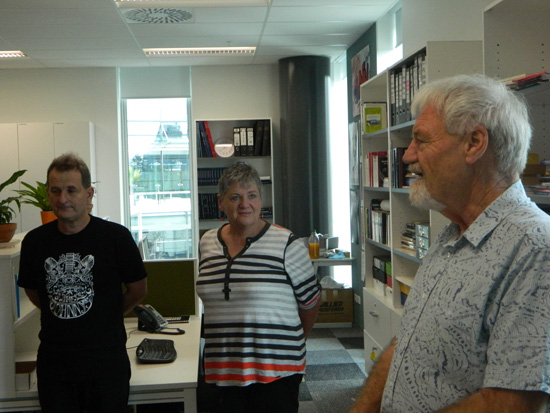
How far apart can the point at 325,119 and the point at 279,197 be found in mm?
1093

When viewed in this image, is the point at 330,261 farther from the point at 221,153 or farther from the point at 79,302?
the point at 79,302

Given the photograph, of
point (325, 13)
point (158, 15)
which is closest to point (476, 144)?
point (325, 13)

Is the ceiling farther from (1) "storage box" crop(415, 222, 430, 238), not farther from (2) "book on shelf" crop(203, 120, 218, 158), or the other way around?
(1) "storage box" crop(415, 222, 430, 238)

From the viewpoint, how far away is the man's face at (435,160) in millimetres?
1192

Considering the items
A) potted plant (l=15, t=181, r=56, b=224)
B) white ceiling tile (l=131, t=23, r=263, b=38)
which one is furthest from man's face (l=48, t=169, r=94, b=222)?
white ceiling tile (l=131, t=23, r=263, b=38)

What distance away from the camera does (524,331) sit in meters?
0.98

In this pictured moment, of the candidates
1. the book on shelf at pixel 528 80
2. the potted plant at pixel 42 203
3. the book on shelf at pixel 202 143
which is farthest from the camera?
the book on shelf at pixel 202 143

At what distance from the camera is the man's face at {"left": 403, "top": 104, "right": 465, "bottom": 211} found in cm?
119

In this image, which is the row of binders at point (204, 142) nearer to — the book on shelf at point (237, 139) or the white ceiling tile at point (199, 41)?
the book on shelf at point (237, 139)

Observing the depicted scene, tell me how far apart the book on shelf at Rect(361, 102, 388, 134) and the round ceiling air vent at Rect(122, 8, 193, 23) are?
5.68ft

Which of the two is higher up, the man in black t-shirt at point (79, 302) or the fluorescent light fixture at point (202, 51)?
the fluorescent light fixture at point (202, 51)

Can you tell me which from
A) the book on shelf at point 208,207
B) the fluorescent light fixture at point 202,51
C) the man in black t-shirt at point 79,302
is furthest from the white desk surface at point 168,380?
the fluorescent light fixture at point 202,51

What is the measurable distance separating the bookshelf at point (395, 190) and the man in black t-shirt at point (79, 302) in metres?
1.38

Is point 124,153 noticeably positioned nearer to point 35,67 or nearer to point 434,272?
point 35,67
